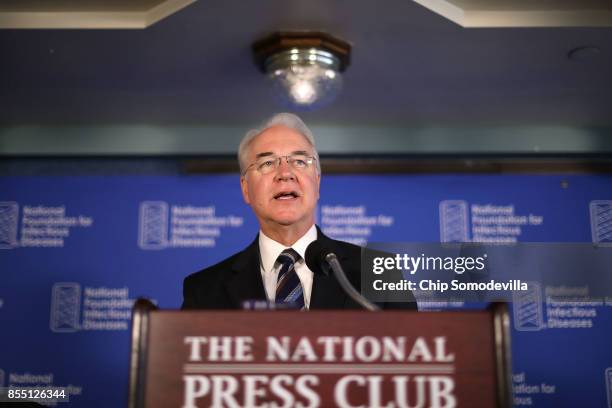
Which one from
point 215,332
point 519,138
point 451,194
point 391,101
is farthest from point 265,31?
point 215,332

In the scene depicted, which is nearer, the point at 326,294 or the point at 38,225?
the point at 326,294

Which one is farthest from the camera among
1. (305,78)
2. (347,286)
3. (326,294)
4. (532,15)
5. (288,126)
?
(305,78)

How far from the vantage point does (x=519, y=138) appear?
347 centimetres

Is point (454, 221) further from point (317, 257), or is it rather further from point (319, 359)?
point (319, 359)

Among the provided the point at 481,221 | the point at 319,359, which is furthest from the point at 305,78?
the point at 319,359

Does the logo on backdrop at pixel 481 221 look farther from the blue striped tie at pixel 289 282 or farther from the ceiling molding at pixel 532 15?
the blue striped tie at pixel 289 282

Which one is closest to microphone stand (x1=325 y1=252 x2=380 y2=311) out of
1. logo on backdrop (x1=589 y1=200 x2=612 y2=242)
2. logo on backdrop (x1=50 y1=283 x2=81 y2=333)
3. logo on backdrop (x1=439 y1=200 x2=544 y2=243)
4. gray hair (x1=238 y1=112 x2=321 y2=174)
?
gray hair (x1=238 y1=112 x2=321 y2=174)

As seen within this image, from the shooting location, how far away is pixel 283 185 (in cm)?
205

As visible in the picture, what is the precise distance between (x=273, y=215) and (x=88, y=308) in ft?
5.06

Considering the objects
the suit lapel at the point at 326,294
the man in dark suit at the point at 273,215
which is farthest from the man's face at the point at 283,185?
the suit lapel at the point at 326,294

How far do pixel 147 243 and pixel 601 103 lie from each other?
2.16m

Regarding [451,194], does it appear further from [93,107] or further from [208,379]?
[208,379]

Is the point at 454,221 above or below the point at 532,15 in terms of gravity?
below

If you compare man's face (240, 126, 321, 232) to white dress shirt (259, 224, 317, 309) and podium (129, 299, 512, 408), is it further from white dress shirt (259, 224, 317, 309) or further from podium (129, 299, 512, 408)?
podium (129, 299, 512, 408)
